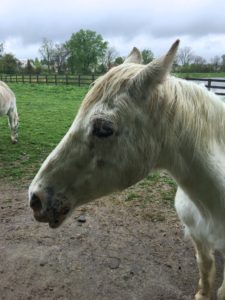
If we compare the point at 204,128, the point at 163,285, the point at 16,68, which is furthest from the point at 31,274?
the point at 16,68

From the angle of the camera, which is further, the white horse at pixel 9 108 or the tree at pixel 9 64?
the tree at pixel 9 64

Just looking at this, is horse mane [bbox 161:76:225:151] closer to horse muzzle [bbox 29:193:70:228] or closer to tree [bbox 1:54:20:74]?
horse muzzle [bbox 29:193:70:228]

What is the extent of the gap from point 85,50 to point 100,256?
5018 cm

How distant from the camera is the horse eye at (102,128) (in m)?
1.68

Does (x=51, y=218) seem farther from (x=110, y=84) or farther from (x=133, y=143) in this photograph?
(x=110, y=84)

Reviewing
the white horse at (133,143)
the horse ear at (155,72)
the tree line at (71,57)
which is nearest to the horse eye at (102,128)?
the white horse at (133,143)

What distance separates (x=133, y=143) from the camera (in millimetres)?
1733

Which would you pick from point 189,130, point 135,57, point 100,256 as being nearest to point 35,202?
point 189,130

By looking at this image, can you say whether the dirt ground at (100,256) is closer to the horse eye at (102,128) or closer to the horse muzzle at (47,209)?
the horse muzzle at (47,209)

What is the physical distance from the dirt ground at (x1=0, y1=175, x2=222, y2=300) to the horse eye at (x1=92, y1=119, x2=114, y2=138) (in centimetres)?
191

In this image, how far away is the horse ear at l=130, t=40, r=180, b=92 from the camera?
5.01 ft

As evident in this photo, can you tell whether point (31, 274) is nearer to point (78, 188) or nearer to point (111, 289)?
point (111, 289)

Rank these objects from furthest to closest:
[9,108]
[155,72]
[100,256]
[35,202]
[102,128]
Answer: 1. [9,108]
2. [100,256]
3. [35,202]
4. [102,128]
5. [155,72]

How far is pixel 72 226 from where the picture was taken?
4129 mm
